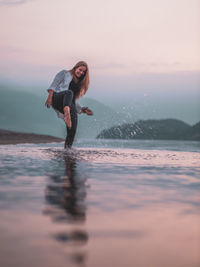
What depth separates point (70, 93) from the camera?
7.80m

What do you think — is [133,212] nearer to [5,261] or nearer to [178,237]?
[178,237]

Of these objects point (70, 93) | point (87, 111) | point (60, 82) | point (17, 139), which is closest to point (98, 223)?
point (70, 93)

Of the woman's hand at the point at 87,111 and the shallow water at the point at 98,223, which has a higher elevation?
the woman's hand at the point at 87,111

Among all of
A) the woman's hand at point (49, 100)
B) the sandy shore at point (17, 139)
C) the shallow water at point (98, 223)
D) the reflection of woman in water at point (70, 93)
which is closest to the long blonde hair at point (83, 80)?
the reflection of woman in water at point (70, 93)

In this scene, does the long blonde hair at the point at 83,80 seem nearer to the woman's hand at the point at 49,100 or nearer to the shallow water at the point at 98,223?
the woman's hand at the point at 49,100

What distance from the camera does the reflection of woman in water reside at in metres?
7.78

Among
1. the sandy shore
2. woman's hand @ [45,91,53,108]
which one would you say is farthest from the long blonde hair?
the sandy shore

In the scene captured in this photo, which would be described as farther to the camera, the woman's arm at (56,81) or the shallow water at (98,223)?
the woman's arm at (56,81)

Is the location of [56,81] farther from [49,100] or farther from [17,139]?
[17,139]

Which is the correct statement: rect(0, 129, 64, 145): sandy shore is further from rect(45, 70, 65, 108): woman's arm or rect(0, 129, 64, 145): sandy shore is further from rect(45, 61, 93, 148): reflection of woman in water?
rect(45, 70, 65, 108): woman's arm

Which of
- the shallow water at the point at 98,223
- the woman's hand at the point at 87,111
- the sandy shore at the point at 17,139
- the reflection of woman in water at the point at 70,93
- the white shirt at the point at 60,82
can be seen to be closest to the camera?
the shallow water at the point at 98,223

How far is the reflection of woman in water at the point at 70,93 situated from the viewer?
7783 mm

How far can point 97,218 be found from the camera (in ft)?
6.77

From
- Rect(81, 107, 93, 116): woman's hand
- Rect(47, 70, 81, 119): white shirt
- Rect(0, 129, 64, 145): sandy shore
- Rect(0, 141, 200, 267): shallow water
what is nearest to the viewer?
Rect(0, 141, 200, 267): shallow water
